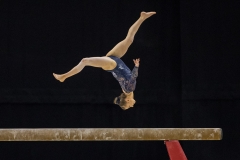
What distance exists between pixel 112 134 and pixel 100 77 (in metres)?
3.32

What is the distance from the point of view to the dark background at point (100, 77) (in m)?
8.38

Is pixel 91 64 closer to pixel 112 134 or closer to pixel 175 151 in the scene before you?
pixel 112 134

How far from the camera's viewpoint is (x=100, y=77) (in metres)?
8.47

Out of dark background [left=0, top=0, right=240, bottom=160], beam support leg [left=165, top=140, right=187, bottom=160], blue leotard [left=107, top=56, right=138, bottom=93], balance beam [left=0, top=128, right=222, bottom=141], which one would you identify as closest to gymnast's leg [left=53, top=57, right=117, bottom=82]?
blue leotard [left=107, top=56, right=138, bottom=93]

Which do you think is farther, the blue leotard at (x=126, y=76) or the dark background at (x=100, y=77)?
the dark background at (x=100, y=77)

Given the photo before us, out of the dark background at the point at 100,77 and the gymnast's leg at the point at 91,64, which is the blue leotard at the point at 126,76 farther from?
the dark background at the point at 100,77

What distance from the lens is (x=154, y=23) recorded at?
8625mm

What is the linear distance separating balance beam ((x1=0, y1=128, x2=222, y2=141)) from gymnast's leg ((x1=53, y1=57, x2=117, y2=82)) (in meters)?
0.53

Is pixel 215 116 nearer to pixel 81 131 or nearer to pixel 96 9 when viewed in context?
pixel 96 9

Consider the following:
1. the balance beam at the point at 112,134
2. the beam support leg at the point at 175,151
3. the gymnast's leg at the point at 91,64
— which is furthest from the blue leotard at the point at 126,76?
the beam support leg at the point at 175,151

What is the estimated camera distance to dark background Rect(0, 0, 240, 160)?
838 cm

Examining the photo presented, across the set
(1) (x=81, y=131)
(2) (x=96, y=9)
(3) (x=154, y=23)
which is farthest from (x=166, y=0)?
(1) (x=81, y=131)

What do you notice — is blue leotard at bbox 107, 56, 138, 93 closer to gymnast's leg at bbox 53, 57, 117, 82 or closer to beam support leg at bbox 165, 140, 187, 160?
gymnast's leg at bbox 53, 57, 117, 82

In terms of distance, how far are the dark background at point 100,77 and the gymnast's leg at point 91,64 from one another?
2.90 m
